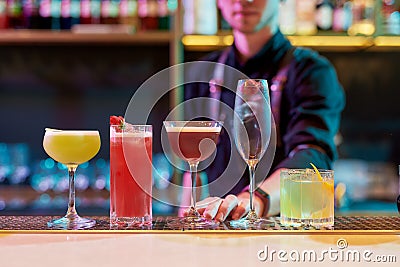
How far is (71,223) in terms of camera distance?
3.97 feet

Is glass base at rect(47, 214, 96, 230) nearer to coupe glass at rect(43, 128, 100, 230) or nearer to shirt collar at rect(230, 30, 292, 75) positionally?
coupe glass at rect(43, 128, 100, 230)

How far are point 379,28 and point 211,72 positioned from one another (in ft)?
3.02

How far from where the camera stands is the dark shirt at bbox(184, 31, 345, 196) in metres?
→ 2.84

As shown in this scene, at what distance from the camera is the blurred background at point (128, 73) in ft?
10.3

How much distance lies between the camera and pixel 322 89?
3010 mm

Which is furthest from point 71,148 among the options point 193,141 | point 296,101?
point 296,101

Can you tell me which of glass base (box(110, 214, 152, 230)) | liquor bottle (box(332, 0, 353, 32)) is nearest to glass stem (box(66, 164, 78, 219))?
glass base (box(110, 214, 152, 230))

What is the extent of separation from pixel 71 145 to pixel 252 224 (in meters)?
0.42

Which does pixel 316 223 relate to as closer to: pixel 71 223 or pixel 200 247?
pixel 200 247

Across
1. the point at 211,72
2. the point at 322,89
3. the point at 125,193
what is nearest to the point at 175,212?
the point at 211,72

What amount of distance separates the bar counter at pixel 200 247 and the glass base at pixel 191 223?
1.9 inches

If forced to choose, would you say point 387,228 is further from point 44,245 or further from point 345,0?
point 345,0

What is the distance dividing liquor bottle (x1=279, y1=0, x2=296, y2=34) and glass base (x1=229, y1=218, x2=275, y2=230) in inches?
79.3

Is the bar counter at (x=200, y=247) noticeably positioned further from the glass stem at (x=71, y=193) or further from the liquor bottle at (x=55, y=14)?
the liquor bottle at (x=55, y=14)
